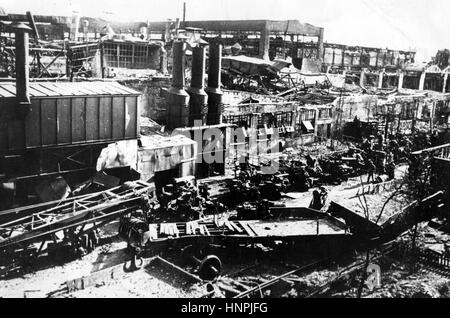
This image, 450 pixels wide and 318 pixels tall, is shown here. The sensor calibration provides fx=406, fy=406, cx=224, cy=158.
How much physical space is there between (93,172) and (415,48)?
78.7m

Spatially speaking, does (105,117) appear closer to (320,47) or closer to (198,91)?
(198,91)

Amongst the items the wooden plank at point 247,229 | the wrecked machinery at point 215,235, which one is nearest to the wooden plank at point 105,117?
the wrecked machinery at point 215,235

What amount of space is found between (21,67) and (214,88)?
42.3ft

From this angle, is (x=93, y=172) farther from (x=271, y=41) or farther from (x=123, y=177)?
(x=271, y=41)

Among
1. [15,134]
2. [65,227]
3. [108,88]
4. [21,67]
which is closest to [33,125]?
[15,134]

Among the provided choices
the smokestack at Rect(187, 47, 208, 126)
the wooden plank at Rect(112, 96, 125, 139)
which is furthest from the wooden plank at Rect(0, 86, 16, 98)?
the smokestack at Rect(187, 47, 208, 126)

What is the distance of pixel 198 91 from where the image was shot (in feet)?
80.4

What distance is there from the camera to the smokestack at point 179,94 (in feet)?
77.7

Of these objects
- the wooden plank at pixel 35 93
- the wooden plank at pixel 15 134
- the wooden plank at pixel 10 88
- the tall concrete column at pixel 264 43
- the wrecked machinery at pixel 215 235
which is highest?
the tall concrete column at pixel 264 43

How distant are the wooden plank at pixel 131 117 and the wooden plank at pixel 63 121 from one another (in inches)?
102

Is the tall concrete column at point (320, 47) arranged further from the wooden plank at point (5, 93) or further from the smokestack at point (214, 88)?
the wooden plank at point (5, 93)

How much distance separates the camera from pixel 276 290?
12.1 meters

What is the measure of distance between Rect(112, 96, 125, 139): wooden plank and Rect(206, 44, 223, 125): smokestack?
24.6 feet

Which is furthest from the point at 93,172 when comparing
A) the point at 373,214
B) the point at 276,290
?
the point at 373,214
